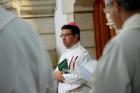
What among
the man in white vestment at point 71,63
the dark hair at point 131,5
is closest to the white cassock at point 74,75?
the man in white vestment at point 71,63

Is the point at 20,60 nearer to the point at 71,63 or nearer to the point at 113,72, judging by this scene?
the point at 113,72

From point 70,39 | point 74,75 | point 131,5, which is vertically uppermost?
point 131,5

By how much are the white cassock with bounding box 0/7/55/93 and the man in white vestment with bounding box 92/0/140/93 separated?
8.6 inches

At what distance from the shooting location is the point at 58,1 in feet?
26.9

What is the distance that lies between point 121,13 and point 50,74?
1.33 ft

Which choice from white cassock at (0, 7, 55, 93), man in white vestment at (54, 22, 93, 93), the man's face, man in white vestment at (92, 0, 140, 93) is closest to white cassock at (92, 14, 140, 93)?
man in white vestment at (92, 0, 140, 93)

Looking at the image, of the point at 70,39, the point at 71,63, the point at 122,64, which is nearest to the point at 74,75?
the point at 71,63

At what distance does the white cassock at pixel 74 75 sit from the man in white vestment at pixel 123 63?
3045mm

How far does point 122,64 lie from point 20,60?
40 cm

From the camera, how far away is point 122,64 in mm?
1969

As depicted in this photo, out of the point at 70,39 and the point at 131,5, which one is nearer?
the point at 131,5

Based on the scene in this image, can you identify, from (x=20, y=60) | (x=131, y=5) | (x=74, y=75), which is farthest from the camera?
(x=74, y=75)

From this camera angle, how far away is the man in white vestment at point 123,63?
1966 mm

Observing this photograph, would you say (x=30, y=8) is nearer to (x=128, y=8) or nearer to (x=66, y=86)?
(x=66, y=86)
